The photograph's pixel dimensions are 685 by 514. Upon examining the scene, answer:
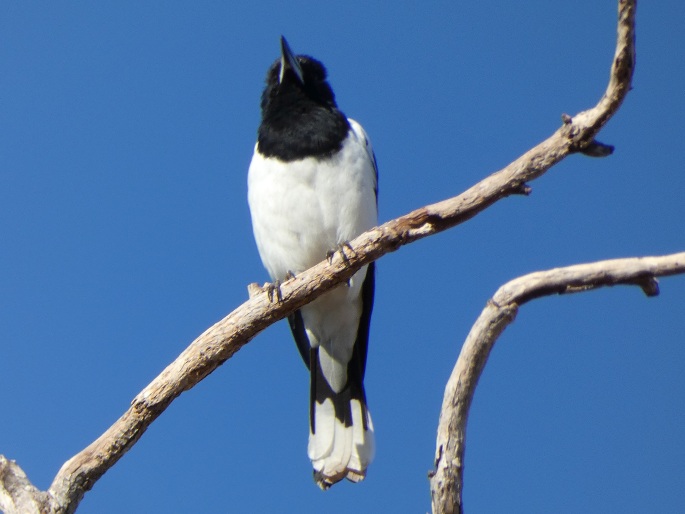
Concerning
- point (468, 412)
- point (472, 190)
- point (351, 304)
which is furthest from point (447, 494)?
point (351, 304)

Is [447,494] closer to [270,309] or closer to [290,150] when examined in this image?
[270,309]

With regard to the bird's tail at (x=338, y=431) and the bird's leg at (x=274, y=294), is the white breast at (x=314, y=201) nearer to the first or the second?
the bird's tail at (x=338, y=431)

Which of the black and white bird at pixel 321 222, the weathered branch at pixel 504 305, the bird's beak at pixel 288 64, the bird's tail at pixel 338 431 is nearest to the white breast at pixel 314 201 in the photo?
the black and white bird at pixel 321 222

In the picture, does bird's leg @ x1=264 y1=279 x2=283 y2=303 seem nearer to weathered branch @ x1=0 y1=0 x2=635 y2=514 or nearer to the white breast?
weathered branch @ x1=0 y1=0 x2=635 y2=514

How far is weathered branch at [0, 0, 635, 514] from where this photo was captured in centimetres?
394

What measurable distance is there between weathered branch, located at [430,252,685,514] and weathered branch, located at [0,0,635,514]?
1.83ft

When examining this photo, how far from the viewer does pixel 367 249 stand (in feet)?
14.0

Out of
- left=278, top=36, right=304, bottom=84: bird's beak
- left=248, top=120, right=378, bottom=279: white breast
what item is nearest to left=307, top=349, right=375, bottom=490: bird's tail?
left=248, top=120, right=378, bottom=279: white breast

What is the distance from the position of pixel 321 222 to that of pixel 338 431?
3.89 feet

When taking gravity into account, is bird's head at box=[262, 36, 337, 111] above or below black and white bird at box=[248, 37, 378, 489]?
above

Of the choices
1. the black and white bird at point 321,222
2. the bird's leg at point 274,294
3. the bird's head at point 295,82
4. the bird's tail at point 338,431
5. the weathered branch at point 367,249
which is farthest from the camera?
the bird's head at point 295,82

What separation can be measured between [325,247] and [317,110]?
0.87m

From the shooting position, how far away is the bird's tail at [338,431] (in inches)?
214

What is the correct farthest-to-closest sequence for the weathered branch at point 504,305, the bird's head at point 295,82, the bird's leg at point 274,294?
the bird's head at point 295,82 → the bird's leg at point 274,294 → the weathered branch at point 504,305
